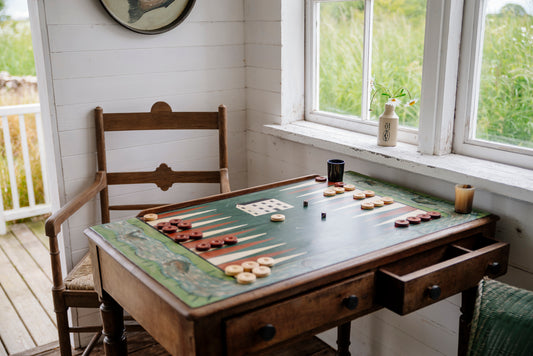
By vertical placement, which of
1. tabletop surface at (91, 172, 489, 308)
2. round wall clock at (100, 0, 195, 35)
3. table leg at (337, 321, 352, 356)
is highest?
round wall clock at (100, 0, 195, 35)

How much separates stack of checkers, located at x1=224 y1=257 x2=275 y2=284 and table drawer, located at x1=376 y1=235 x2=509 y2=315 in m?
0.33

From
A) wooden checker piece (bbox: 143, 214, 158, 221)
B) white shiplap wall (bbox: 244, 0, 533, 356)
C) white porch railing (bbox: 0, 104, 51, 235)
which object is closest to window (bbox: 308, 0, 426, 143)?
white shiplap wall (bbox: 244, 0, 533, 356)

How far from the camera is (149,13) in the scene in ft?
8.14

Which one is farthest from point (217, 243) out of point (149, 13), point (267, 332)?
point (149, 13)

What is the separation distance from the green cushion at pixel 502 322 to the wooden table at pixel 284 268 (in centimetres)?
13

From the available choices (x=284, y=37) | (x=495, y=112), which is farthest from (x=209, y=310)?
(x=284, y=37)

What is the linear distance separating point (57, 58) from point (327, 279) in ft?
5.28

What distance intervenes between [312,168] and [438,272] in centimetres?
111

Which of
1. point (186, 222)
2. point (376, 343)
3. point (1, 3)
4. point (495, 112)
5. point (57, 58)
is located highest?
point (1, 3)

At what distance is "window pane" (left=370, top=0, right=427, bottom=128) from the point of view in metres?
2.12

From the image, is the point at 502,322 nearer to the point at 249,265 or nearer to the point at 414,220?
the point at 414,220

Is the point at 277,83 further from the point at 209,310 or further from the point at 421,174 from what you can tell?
the point at 209,310

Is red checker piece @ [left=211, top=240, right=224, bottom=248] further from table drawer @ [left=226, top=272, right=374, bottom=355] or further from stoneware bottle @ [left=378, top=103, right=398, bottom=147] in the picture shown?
stoneware bottle @ [left=378, top=103, right=398, bottom=147]

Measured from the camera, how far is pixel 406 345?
2.14 meters
